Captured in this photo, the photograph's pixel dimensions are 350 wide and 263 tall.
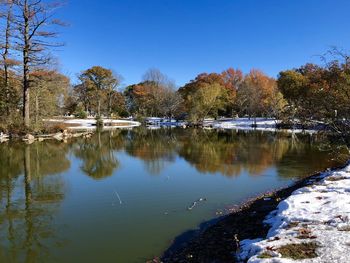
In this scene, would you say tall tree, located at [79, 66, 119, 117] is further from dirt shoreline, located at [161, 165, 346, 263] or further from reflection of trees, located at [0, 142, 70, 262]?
dirt shoreline, located at [161, 165, 346, 263]

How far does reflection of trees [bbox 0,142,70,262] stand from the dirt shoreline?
2.27 m

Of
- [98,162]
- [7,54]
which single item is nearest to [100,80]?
[7,54]

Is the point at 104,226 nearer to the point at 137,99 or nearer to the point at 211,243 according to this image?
the point at 211,243

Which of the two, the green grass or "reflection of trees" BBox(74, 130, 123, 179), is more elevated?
the green grass

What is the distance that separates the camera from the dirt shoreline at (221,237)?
4.96m

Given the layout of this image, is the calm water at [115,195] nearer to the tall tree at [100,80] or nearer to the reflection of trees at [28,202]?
the reflection of trees at [28,202]

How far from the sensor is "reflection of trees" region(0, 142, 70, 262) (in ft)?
19.0

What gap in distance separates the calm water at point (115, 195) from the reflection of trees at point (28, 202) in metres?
0.02

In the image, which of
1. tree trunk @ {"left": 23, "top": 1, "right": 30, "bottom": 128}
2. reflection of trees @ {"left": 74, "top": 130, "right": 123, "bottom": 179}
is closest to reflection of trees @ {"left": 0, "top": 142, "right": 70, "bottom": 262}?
reflection of trees @ {"left": 74, "top": 130, "right": 123, "bottom": 179}

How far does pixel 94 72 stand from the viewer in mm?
68875

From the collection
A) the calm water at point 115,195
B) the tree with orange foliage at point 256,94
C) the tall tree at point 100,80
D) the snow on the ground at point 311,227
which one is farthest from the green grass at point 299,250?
the tall tree at point 100,80

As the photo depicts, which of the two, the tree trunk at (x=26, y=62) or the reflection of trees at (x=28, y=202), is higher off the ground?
the tree trunk at (x=26, y=62)

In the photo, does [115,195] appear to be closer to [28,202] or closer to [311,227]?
[28,202]

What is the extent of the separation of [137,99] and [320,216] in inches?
2881
